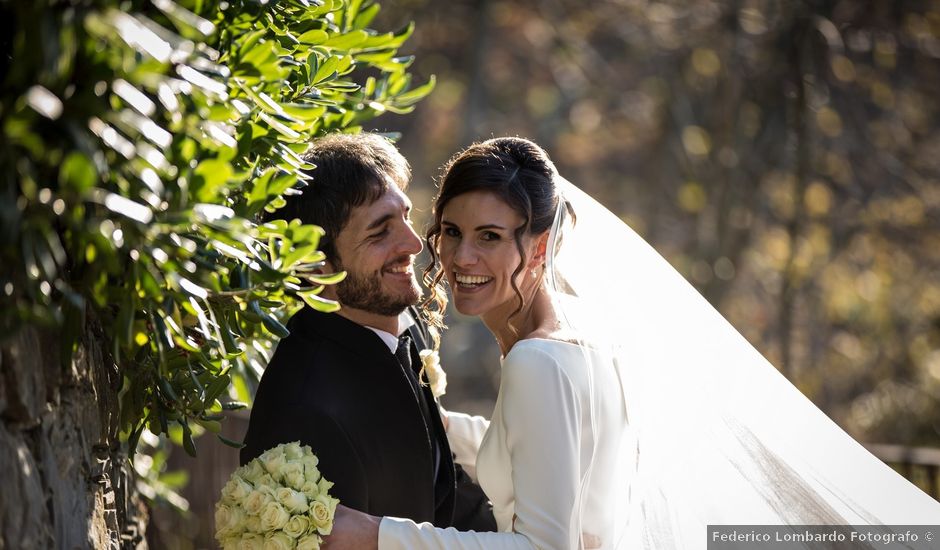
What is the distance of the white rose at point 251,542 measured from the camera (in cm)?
275

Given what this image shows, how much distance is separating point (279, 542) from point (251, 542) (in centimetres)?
11

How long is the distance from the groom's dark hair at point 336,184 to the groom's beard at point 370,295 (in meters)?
0.10

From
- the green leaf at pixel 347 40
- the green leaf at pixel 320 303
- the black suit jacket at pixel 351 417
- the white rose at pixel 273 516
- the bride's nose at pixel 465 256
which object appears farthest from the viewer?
the bride's nose at pixel 465 256

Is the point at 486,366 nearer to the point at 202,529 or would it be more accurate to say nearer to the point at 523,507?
the point at 202,529

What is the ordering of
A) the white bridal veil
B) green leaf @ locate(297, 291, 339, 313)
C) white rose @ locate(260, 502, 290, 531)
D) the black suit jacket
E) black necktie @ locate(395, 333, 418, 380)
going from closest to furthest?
green leaf @ locate(297, 291, 339, 313) → white rose @ locate(260, 502, 290, 531) → the black suit jacket → the white bridal veil → black necktie @ locate(395, 333, 418, 380)

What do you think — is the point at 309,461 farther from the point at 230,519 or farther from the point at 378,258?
the point at 378,258

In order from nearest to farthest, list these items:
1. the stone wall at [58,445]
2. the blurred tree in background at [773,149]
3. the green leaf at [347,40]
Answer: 1. the stone wall at [58,445]
2. the green leaf at [347,40]
3. the blurred tree in background at [773,149]

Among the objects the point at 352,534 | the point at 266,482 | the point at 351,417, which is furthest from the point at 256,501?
the point at 351,417

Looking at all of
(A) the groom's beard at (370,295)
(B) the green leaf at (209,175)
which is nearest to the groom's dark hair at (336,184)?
(A) the groom's beard at (370,295)

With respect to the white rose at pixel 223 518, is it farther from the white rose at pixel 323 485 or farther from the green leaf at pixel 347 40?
the green leaf at pixel 347 40

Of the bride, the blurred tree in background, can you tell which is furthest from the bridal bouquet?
the blurred tree in background

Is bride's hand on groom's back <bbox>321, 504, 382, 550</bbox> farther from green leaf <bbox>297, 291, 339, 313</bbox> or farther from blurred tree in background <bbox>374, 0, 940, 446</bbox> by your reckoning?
blurred tree in background <bbox>374, 0, 940, 446</bbox>

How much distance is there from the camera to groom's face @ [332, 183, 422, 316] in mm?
3350

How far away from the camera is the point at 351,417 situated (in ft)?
10.3
